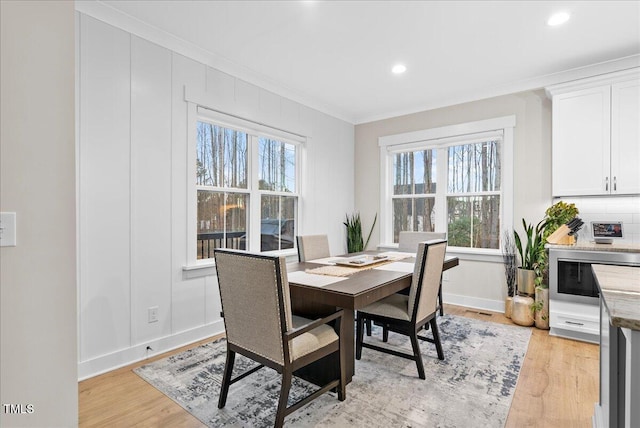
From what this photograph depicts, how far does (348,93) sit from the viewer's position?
4.24m

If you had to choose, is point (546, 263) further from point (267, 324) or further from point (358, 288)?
point (267, 324)

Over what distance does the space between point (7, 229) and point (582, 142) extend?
4.30m

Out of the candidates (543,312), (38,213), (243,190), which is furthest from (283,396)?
(543,312)

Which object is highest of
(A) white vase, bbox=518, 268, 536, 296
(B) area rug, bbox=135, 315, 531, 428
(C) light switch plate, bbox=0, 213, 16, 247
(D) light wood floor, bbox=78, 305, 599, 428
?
(C) light switch plate, bbox=0, 213, 16, 247

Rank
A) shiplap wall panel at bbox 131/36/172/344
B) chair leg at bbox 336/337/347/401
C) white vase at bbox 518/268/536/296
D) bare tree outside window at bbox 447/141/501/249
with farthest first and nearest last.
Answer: bare tree outside window at bbox 447/141/501/249
white vase at bbox 518/268/536/296
shiplap wall panel at bbox 131/36/172/344
chair leg at bbox 336/337/347/401

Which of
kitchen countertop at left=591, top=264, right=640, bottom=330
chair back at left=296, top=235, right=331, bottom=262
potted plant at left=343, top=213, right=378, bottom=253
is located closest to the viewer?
kitchen countertop at left=591, top=264, right=640, bottom=330

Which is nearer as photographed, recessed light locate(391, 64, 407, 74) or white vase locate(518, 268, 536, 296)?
recessed light locate(391, 64, 407, 74)

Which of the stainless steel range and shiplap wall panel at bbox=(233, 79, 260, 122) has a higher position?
shiplap wall panel at bbox=(233, 79, 260, 122)

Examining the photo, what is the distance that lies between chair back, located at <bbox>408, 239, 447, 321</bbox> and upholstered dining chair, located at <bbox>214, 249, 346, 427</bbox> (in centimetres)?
60

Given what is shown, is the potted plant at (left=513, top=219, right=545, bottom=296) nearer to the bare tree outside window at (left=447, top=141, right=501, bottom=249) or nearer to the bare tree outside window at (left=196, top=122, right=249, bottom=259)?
the bare tree outside window at (left=447, top=141, right=501, bottom=249)

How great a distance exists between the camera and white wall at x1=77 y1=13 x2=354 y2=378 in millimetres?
2424

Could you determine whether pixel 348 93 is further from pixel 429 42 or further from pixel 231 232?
pixel 231 232

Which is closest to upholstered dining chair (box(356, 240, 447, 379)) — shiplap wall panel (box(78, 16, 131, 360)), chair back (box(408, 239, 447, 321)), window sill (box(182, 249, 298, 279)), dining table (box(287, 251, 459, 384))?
chair back (box(408, 239, 447, 321))

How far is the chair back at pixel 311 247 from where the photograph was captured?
10.5ft
